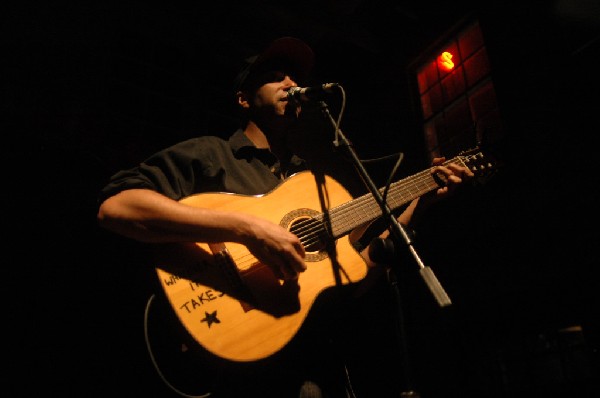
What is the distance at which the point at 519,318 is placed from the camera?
3.75m

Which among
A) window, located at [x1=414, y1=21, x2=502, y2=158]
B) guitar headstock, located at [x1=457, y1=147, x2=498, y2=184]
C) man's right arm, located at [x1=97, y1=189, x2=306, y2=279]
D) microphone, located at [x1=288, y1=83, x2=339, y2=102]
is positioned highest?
window, located at [x1=414, y1=21, x2=502, y2=158]

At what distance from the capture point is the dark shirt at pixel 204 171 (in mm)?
1956

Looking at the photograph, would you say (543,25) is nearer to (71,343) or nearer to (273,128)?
(273,128)

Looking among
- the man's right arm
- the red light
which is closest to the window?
the red light

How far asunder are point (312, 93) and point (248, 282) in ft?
3.48

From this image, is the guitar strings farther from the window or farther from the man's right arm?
the window

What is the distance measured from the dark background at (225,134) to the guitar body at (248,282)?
4.69ft

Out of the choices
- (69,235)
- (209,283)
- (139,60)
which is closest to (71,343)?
(69,235)

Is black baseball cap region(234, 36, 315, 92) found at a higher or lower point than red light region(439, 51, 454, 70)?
lower

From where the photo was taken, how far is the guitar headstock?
2547mm

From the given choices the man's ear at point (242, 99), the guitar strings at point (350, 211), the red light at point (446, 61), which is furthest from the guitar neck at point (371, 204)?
the red light at point (446, 61)

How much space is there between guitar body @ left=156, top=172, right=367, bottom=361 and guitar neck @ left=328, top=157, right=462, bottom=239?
63mm

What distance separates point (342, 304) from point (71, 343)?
204 cm

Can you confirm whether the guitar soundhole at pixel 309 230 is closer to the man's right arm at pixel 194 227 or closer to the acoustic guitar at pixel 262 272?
the acoustic guitar at pixel 262 272
